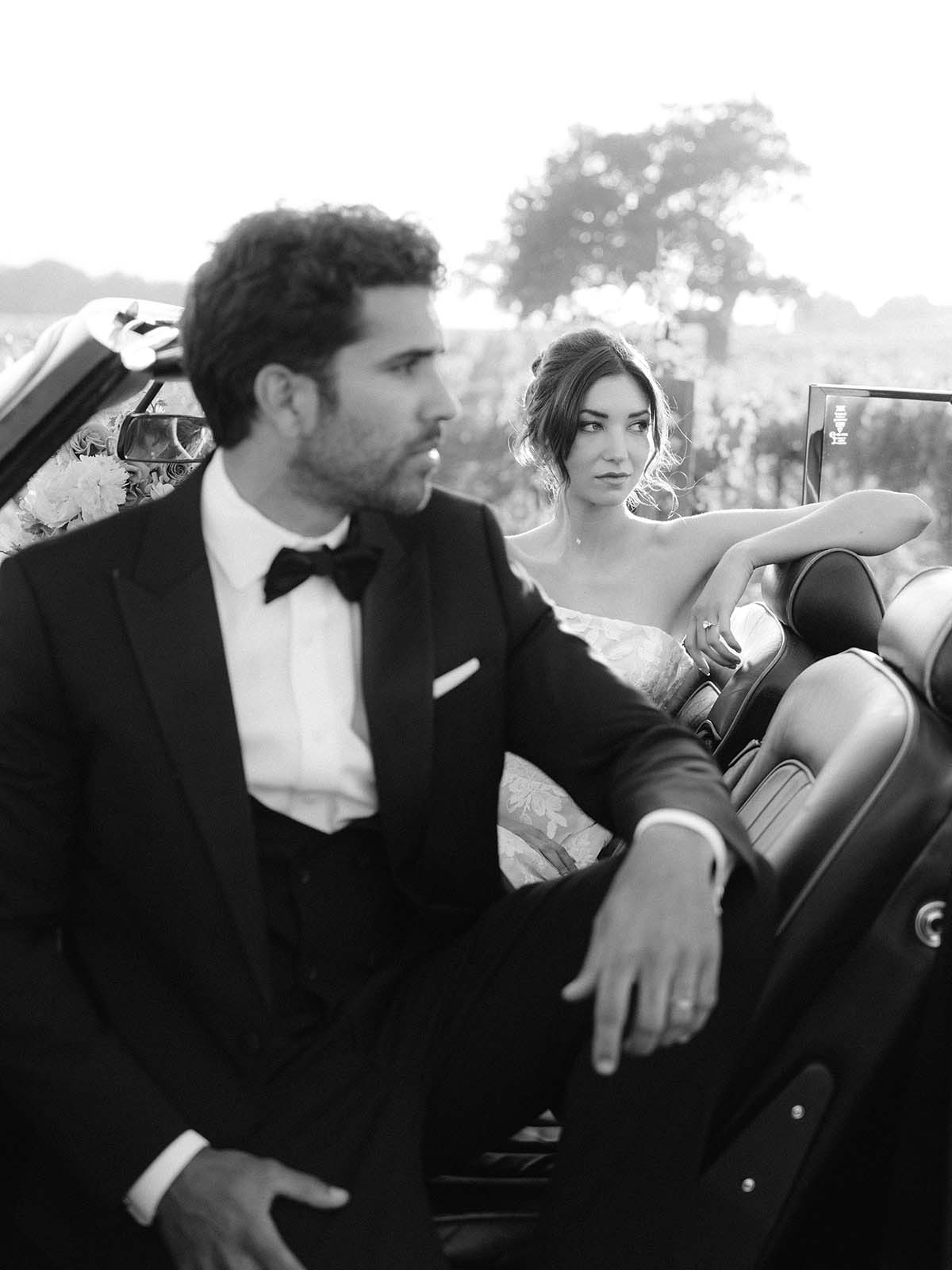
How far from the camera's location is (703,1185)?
4.91 feet

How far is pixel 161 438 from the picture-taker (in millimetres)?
1921

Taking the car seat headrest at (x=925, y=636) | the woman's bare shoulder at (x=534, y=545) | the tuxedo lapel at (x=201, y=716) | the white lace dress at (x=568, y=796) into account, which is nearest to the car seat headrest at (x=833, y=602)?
the white lace dress at (x=568, y=796)

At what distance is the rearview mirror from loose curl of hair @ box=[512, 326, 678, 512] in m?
1.09

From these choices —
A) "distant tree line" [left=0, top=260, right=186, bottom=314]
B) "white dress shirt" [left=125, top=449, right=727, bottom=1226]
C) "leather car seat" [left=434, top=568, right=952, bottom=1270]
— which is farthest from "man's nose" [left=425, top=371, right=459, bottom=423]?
"distant tree line" [left=0, top=260, right=186, bottom=314]

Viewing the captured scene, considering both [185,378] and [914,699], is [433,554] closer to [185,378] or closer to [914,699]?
[185,378]

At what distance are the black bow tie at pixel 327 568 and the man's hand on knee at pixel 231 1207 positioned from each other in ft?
2.05

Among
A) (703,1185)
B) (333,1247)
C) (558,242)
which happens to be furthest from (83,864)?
(558,242)

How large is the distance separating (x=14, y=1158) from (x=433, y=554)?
904 millimetres

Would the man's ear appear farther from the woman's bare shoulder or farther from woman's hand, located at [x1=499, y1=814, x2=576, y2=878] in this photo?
the woman's bare shoulder

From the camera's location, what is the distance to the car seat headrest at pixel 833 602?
7.64 feet

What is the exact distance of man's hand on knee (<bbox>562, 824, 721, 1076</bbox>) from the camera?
127 centimetres

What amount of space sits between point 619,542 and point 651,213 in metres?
12.1

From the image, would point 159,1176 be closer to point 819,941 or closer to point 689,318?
point 819,941

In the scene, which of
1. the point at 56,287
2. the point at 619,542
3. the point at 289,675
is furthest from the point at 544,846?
the point at 56,287
